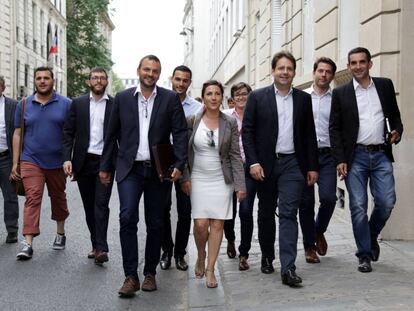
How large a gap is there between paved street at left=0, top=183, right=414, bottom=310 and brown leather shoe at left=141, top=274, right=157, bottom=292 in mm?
66

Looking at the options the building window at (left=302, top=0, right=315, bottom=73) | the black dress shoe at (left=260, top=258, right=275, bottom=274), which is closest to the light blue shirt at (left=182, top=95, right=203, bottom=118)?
the black dress shoe at (left=260, top=258, right=275, bottom=274)

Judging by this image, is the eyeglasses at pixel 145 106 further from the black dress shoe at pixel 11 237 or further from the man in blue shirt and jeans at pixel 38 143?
the black dress shoe at pixel 11 237

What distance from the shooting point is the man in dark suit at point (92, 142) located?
6.45 meters

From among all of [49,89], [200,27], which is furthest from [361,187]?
[200,27]

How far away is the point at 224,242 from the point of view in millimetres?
7496

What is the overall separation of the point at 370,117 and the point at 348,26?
3445 millimetres

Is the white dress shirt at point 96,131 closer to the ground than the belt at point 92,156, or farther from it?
farther from it

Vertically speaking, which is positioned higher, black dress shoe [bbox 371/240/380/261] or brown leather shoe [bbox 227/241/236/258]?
black dress shoe [bbox 371/240/380/261]

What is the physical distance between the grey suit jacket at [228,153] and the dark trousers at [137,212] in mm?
303

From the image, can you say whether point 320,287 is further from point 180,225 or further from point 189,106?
point 189,106

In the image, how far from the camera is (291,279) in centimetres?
525

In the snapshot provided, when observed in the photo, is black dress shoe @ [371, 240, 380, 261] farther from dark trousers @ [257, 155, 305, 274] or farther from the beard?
the beard

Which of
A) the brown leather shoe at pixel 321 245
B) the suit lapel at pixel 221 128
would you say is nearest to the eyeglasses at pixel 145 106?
the suit lapel at pixel 221 128

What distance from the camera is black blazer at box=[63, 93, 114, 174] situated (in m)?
6.47
